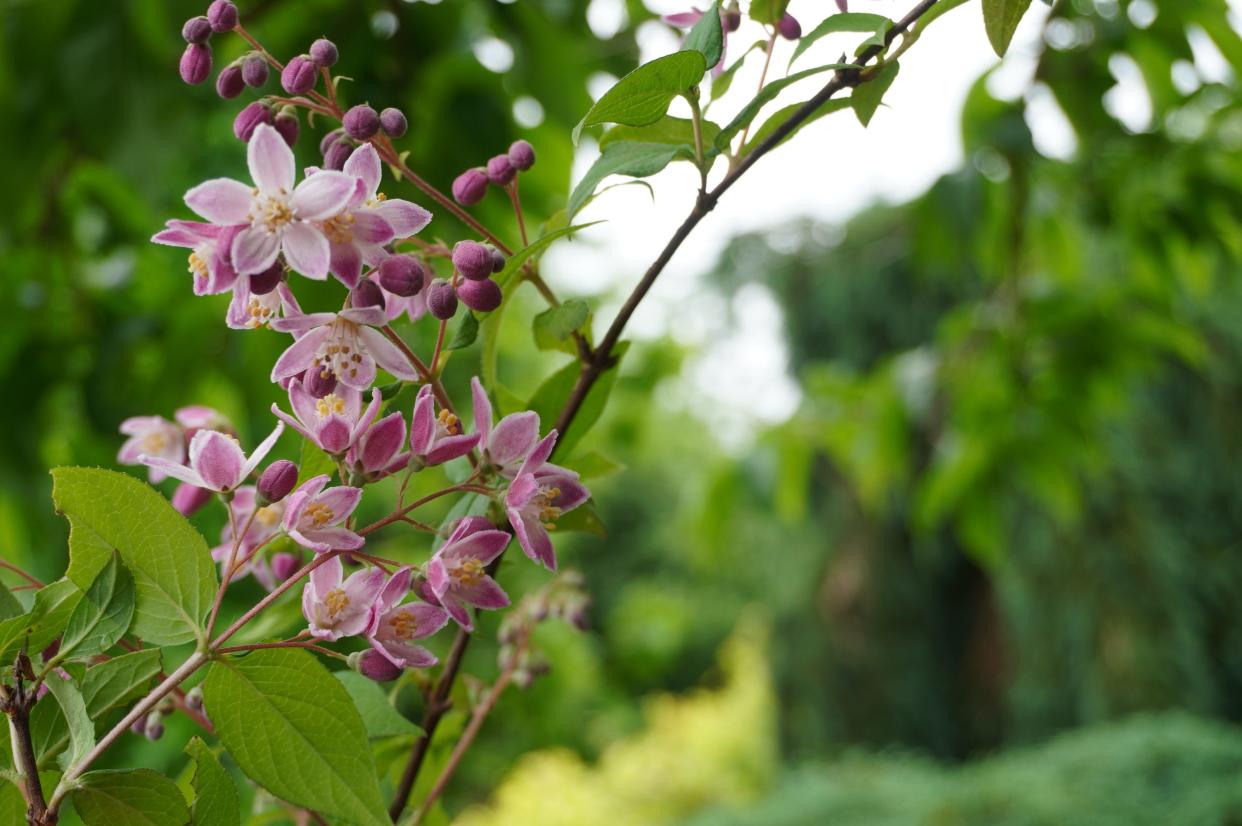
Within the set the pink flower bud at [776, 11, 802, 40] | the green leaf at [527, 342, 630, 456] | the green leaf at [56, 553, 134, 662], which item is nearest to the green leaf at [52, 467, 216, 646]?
the green leaf at [56, 553, 134, 662]

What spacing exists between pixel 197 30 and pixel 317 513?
15 cm

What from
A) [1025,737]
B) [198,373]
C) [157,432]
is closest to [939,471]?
[198,373]

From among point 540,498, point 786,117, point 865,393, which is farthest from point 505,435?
point 865,393

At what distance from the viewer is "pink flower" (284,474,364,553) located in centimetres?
25

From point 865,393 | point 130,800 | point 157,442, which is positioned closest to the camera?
point 130,800

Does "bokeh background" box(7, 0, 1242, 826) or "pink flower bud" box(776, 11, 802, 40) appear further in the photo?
"bokeh background" box(7, 0, 1242, 826)

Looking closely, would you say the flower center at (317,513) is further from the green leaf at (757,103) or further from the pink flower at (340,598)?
the green leaf at (757,103)

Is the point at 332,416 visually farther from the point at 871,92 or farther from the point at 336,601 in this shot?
the point at 871,92

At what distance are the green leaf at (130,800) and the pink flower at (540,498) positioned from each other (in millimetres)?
93

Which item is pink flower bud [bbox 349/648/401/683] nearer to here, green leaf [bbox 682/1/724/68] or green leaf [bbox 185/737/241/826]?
green leaf [bbox 185/737/241/826]

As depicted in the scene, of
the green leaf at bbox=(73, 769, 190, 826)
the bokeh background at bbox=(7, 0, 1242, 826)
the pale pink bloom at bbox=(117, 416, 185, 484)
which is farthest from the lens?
the bokeh background at bbox=(7, 0, 1242, 826)

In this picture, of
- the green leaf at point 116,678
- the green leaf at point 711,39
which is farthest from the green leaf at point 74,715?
the green leaf at point 711,39

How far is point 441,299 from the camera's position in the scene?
0.28m

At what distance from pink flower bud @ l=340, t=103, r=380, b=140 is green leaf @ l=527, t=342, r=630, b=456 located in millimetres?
91
